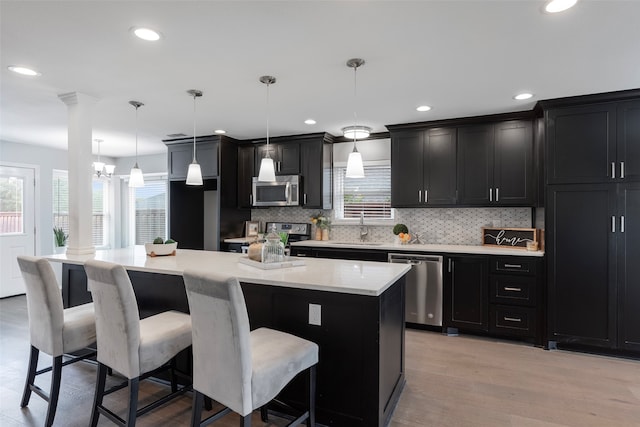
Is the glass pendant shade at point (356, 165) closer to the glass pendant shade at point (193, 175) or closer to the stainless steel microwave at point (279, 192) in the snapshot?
the glass pendant shade at point (193, 175)

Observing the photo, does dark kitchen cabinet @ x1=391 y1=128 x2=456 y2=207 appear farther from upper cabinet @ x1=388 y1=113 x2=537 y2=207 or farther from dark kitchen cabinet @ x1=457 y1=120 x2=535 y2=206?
dark kitchen cabinet @ x1=457 y1=120 x2=535 y2=206

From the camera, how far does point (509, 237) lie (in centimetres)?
413

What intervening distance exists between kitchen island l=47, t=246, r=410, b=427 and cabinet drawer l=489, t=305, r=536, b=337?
1691 mm

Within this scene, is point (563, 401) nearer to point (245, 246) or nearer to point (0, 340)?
point (245, 246)

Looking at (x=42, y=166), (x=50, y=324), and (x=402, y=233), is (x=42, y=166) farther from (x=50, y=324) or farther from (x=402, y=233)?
(x=402, y=233)

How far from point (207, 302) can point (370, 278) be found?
3.05 feet

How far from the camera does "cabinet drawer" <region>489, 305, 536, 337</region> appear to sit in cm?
358

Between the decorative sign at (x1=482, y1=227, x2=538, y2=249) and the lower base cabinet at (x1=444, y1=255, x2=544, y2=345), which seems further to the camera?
the decorative sign at (x1=482, y1=227, x2=538, y2=249)

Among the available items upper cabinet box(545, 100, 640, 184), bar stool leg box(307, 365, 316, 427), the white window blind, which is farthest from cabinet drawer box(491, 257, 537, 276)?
bar stool leg box(307, 365, 316, 427)

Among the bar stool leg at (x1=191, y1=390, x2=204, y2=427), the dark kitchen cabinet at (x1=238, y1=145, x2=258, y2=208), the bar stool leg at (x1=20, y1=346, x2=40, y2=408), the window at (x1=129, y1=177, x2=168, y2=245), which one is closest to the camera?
the bar stool leg at (x1=191, y1=390, x2=204, y2=427)

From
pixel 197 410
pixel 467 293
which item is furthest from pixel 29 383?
pixel 467 293

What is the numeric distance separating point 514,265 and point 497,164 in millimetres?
1118

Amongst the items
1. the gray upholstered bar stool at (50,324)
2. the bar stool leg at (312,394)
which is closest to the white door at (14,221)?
the gray upholstered bar stool at (50,324)

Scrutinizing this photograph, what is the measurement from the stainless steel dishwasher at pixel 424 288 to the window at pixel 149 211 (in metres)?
4.50
